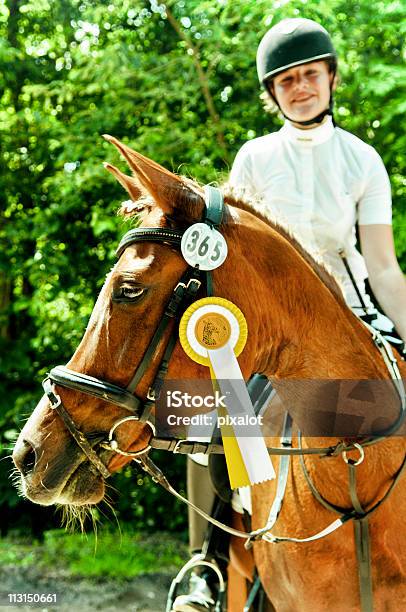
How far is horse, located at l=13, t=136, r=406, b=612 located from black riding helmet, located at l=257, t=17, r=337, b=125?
108 cm

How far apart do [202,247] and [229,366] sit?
0.36 m

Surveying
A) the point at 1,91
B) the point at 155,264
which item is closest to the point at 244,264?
the point at 155,264

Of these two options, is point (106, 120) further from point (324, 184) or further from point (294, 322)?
point (294, 322)

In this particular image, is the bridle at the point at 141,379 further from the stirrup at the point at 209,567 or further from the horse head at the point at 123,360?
the stirrup at the point at 209,567

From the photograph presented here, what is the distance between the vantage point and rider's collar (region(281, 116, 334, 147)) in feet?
10.5

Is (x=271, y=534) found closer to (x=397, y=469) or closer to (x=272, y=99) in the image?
(x=397, y=469)

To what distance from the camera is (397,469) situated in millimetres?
2340

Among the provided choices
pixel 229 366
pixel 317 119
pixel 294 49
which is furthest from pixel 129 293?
pixel 294 49

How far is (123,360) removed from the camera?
80.3 inches

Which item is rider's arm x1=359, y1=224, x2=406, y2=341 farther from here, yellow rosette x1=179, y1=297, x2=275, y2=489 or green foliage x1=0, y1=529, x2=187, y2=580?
green foliage x1=0, y1=529, x2=187, y2=580

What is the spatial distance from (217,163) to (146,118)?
3.07 ft

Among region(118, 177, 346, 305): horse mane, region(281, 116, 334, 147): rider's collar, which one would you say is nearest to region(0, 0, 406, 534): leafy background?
region(281, 116, 334, 147): rider's collar

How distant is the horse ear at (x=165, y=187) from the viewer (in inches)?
81.3

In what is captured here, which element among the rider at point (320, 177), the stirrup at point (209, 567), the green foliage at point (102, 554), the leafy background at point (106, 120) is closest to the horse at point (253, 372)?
the rider at point (320, 177)
